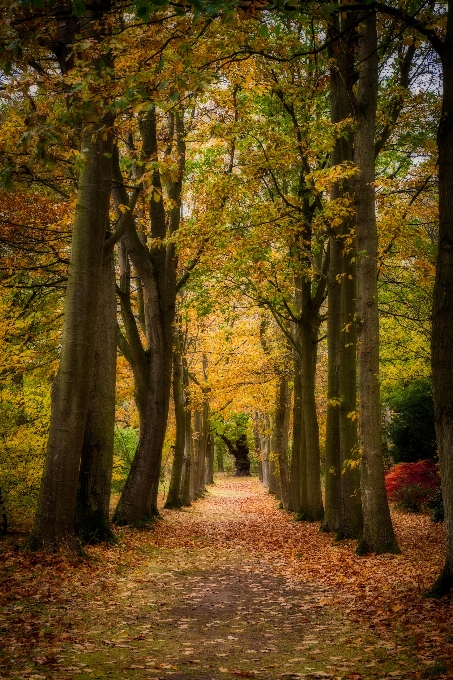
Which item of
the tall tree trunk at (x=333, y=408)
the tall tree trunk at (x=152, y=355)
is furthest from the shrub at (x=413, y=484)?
the tall tree trunk at (x=152, y=355)

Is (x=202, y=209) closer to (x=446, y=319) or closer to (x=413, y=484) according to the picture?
(x=413, y=484)

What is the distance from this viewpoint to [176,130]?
1831 centimetres

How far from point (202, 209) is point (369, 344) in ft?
29.7

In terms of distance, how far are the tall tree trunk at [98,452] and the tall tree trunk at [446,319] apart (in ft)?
21.7

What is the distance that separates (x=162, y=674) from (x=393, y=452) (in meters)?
23.5

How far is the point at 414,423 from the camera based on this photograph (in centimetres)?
2456

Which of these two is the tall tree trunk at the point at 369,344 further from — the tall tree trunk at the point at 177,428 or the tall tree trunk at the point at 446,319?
the tall tree trunk at the point at 177,428

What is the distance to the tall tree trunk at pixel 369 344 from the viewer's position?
10.6 meters

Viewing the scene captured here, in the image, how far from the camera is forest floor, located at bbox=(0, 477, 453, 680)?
16.7 ft

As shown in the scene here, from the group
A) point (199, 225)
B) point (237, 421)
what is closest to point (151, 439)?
point (199, 225)

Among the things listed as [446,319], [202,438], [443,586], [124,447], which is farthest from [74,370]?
[202,438]

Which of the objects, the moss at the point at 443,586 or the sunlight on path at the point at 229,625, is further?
the moss at the point at 443,586

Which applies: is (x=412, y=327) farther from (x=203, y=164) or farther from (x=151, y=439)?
(x=151, y=439)

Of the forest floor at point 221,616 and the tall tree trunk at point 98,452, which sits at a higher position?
the tall tree trunk at point 98,452
